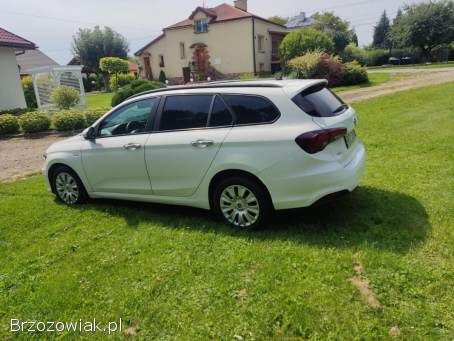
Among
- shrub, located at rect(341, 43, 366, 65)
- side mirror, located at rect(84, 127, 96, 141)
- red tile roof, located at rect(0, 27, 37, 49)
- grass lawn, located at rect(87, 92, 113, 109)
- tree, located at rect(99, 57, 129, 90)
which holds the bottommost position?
grass lawn, located at rect(87, 92, 113, 109)

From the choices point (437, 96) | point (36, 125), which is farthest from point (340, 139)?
point (36, 125)

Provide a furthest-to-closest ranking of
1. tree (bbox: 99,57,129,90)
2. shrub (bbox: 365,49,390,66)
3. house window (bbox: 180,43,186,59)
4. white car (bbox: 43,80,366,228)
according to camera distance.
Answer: shrub (bbox: 365,49,390,66) → house window (bbox: 180,43,186,59) → tree (bbox: 99,57,129,90) → white car (bbox: 43,80,366,228)

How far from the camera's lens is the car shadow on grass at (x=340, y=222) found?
3.70m

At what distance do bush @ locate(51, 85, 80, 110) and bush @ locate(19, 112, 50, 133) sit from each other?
282cm

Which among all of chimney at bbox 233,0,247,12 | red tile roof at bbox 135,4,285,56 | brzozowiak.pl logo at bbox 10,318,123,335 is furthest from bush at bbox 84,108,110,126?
chimney at bbox 233,0,247,12

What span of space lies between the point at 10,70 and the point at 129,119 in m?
15.3

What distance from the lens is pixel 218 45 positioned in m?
34.1

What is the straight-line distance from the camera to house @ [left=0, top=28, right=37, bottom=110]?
53.3 ft

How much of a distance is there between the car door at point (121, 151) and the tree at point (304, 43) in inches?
866

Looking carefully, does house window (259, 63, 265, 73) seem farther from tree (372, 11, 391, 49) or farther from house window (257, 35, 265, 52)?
tree (372, 11, 391, 49)

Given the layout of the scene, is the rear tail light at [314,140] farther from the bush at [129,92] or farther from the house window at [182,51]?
the house window at [182,51]

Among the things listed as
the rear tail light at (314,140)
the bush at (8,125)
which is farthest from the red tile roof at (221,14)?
the rear tail light at (314,140)

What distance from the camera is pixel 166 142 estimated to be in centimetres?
432

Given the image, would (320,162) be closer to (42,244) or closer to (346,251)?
(346,251)
